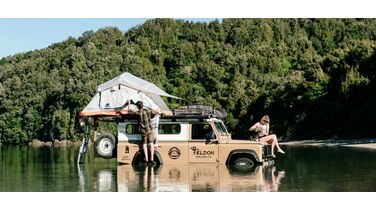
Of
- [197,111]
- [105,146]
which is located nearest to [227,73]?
[197,111]

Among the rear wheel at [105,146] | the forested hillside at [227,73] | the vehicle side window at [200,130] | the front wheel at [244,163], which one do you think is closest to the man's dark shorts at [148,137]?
the vehicle side window at [200,130]

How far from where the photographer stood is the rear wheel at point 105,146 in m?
20.5

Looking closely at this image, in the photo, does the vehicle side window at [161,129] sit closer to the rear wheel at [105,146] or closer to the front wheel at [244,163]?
the rear wheel at [105,146]

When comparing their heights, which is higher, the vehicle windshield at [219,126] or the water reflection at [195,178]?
the vehicle windshield at [219,126]

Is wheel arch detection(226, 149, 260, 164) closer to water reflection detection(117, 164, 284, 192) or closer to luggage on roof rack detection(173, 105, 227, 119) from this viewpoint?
water reflection detection(117, 164, 284, 192)

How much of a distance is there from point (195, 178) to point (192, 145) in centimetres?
378

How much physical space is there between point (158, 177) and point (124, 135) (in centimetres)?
416

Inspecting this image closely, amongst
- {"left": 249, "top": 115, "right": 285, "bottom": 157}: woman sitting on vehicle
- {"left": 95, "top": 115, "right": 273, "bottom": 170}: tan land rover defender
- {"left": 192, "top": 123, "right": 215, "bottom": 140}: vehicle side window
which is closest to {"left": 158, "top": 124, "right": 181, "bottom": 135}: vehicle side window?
{"left": 95, "top": 115, "right": 273, "bottom": 170}: tan land rover defender

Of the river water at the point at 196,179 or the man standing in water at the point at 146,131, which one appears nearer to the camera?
the river water at the point at 196,179

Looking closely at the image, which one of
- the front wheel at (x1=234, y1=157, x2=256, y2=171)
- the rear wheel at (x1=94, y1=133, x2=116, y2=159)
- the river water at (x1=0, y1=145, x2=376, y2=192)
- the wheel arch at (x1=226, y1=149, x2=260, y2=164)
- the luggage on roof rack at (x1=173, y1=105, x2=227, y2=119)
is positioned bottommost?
the river water at (x1=0, y1=145, x2=376, y2=192)

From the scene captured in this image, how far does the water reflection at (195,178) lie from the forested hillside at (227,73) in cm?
4208

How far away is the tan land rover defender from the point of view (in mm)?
18906

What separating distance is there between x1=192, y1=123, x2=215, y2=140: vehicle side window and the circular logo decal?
636mm

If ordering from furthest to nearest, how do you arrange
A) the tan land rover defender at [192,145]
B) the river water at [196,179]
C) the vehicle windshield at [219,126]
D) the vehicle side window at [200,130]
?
the vehicle windshield at [219,126], the vehicle side window at [200,130], the tan land rover defender at [192,145], the river water at [196,179]
